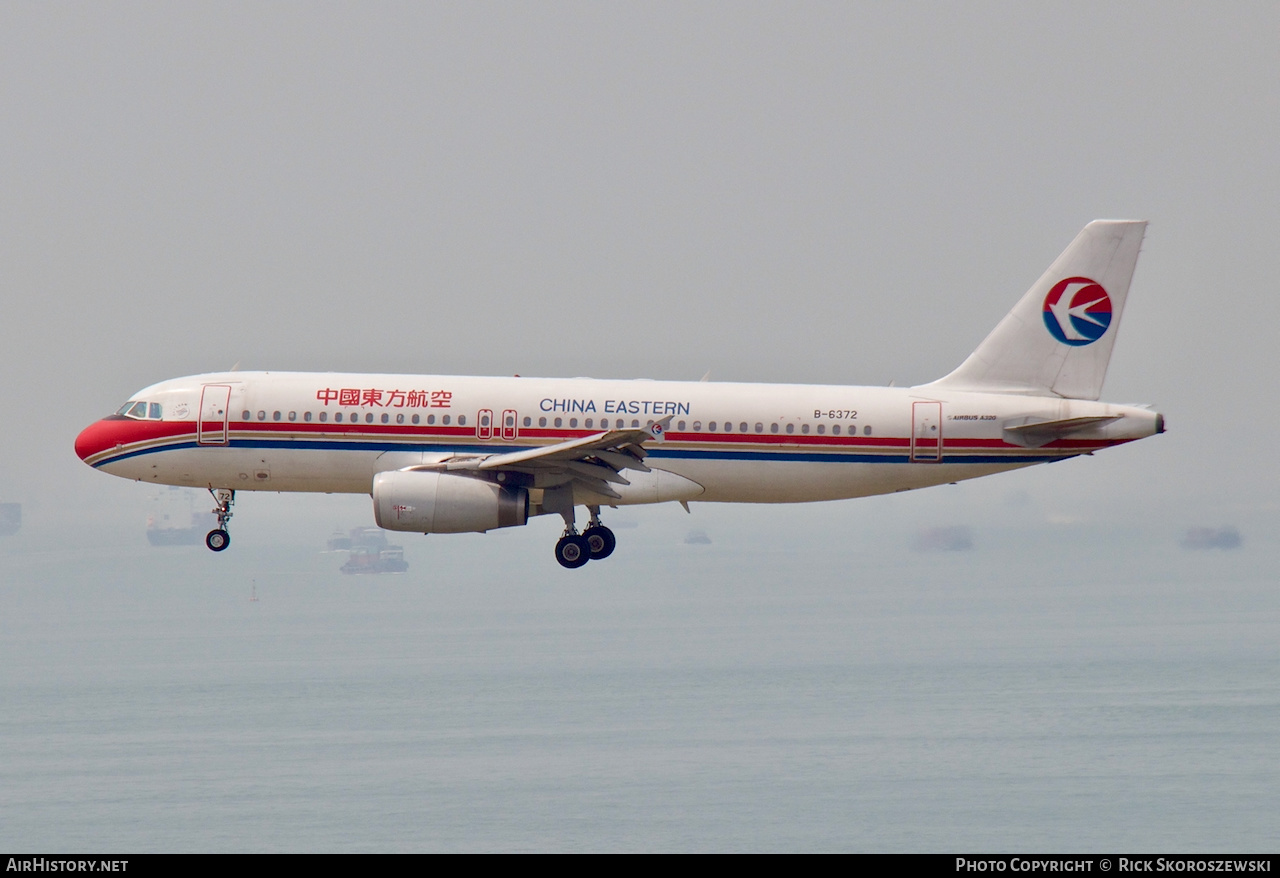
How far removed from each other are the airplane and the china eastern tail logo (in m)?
2.11

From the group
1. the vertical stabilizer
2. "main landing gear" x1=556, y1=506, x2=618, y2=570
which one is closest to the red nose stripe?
"main landing gear" x1=556, y1=506, x2=618, y2=570

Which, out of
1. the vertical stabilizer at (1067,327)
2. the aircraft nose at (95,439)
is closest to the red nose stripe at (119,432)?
the aircraft nose at (95,439)

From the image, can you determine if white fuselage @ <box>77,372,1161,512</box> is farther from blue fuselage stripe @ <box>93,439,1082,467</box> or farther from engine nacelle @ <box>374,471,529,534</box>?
engine nacelle @ <box>374,471,529,534</box>

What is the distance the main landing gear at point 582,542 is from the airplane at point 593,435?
49mm

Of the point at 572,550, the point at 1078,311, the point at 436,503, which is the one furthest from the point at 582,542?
the point at 1078,311

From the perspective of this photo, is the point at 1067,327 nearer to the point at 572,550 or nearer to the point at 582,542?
the point at 582,542

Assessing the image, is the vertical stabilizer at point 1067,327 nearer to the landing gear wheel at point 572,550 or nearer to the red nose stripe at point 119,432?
the landing gear wheel at point 572,550

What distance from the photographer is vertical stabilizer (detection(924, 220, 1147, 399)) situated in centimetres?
4059

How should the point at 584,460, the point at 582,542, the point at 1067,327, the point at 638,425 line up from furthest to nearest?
the point at 1067,327
the point at 582,542
the point at 638,425
the point at 584,460

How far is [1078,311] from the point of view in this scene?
41.1 m

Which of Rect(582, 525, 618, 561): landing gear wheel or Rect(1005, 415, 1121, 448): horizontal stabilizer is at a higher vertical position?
Rect(1005, 415, 1121, 448): horizontal stabilizer

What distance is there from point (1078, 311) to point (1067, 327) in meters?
0.60
